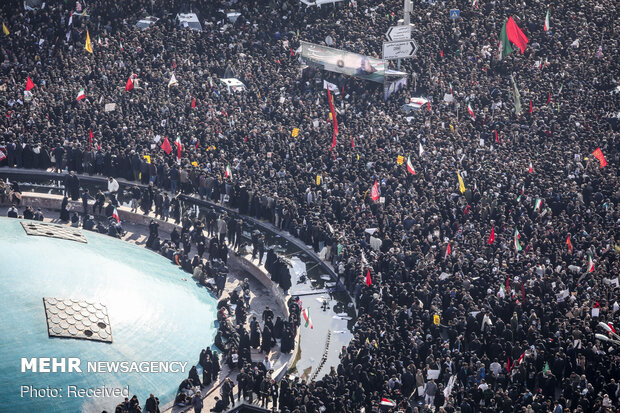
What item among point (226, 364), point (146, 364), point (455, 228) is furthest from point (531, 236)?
point (146, 364)

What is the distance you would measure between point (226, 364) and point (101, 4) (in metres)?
30.2

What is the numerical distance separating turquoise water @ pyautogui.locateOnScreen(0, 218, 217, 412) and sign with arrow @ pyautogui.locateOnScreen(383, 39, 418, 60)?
66.1 feet

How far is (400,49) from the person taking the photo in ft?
176

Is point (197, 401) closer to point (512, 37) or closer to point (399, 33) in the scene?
point (399, 33)

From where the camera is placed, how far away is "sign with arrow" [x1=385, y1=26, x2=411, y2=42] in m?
53.3

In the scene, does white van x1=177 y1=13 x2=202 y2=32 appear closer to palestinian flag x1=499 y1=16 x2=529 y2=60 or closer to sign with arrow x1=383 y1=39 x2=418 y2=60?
sign with arrow x1=383 y1=39 x2=418 y2=60

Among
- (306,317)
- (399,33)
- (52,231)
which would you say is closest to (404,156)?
(399,33)

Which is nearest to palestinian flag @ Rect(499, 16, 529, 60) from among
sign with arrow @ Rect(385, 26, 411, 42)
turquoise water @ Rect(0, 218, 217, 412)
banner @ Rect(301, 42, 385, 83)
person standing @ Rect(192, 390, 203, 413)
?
sign with arrow @ Rect(385, 26, 411, 42)

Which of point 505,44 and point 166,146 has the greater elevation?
point 505,44

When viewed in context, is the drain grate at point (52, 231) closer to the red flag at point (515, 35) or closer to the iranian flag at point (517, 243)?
the iranian flag at point (517, 243)

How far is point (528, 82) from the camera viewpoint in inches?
2181

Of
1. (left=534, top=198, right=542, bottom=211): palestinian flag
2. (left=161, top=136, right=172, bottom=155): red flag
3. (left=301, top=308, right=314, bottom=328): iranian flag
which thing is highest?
(left=534, top=198, right=542, bottom=211): palestinian flag

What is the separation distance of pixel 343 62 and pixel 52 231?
24.1 metres

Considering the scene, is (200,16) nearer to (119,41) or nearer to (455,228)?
(119,41)
